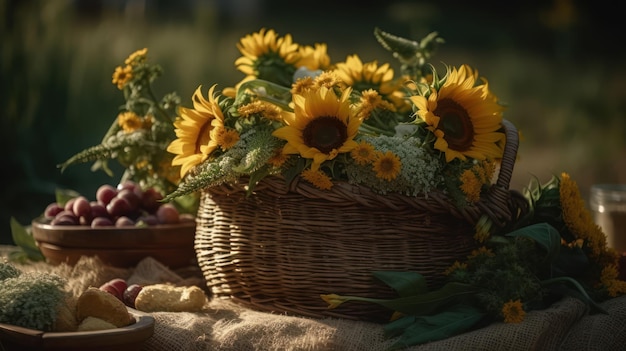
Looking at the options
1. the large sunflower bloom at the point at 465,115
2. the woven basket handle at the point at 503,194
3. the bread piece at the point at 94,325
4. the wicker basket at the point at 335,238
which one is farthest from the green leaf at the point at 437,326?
the bread piece at the point at 94,325

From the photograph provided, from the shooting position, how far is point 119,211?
249 centimetres

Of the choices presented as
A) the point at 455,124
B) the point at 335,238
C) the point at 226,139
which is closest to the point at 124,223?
the point at 226,139

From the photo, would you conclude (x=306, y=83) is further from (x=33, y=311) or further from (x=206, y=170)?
(x=33, y=311)

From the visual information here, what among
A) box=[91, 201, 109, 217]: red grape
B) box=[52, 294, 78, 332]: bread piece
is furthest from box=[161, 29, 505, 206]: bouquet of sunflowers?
box=[91, 201, 109, 217]: red grape

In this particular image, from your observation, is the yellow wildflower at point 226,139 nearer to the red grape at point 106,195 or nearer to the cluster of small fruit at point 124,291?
the cluster of small fruit at point 124,291

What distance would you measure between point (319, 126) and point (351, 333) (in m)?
0.46

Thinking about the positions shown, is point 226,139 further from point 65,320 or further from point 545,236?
point 545,236

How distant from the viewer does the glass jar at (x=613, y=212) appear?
250 centimetres

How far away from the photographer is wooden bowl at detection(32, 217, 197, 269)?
238 centimetres

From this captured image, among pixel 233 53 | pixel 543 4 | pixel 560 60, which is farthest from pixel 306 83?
pixel 543 4

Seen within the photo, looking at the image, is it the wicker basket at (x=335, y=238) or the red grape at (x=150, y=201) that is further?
the red grape at (x=150, y=201)

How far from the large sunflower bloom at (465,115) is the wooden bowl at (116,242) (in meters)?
0.83

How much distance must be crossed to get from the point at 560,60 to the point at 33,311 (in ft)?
18.3

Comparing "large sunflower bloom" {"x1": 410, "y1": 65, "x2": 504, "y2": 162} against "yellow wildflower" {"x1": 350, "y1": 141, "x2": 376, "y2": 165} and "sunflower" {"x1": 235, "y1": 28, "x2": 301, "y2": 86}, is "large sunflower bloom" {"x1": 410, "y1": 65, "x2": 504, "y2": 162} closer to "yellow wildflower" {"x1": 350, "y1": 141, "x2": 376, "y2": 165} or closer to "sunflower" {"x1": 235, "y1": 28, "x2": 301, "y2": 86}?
"yellow wildflower" {"x1": 350, "y1": 141, "x2": 376, "y2": 165}
